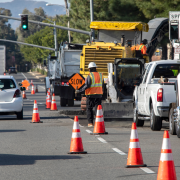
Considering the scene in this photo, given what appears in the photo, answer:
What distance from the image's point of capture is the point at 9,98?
17750 mm

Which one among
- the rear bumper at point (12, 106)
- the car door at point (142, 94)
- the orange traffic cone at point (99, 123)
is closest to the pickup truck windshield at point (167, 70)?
the car door at point (142, 94)

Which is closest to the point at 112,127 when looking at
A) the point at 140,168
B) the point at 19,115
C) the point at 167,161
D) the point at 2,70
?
the point at 19,115

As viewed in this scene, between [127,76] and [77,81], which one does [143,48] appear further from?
[77,81]

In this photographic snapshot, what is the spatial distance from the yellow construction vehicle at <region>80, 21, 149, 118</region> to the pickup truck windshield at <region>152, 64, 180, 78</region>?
3.35 m

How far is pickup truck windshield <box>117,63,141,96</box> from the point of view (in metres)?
18.2

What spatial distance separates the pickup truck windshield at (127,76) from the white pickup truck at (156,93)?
7.93 feet

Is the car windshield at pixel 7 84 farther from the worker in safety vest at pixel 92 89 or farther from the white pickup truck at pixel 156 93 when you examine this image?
the white pickup truck at pixel 156 93

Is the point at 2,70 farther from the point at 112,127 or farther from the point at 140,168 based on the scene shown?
the point at 140,168

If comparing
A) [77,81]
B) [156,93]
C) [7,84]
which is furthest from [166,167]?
[77,81]

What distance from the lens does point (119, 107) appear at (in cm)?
1642

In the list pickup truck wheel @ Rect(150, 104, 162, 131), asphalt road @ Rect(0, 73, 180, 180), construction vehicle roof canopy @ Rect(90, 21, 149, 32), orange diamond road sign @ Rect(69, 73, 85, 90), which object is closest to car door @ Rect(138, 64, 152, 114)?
asphalt road @ Rect(0, 73, 180, 180)

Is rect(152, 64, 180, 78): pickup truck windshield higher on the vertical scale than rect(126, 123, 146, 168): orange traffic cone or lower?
higher

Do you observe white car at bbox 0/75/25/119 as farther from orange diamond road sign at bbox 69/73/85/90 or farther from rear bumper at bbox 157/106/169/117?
rear bumper at bbox 157/106/169/117

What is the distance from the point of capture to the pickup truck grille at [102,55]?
2139cm
